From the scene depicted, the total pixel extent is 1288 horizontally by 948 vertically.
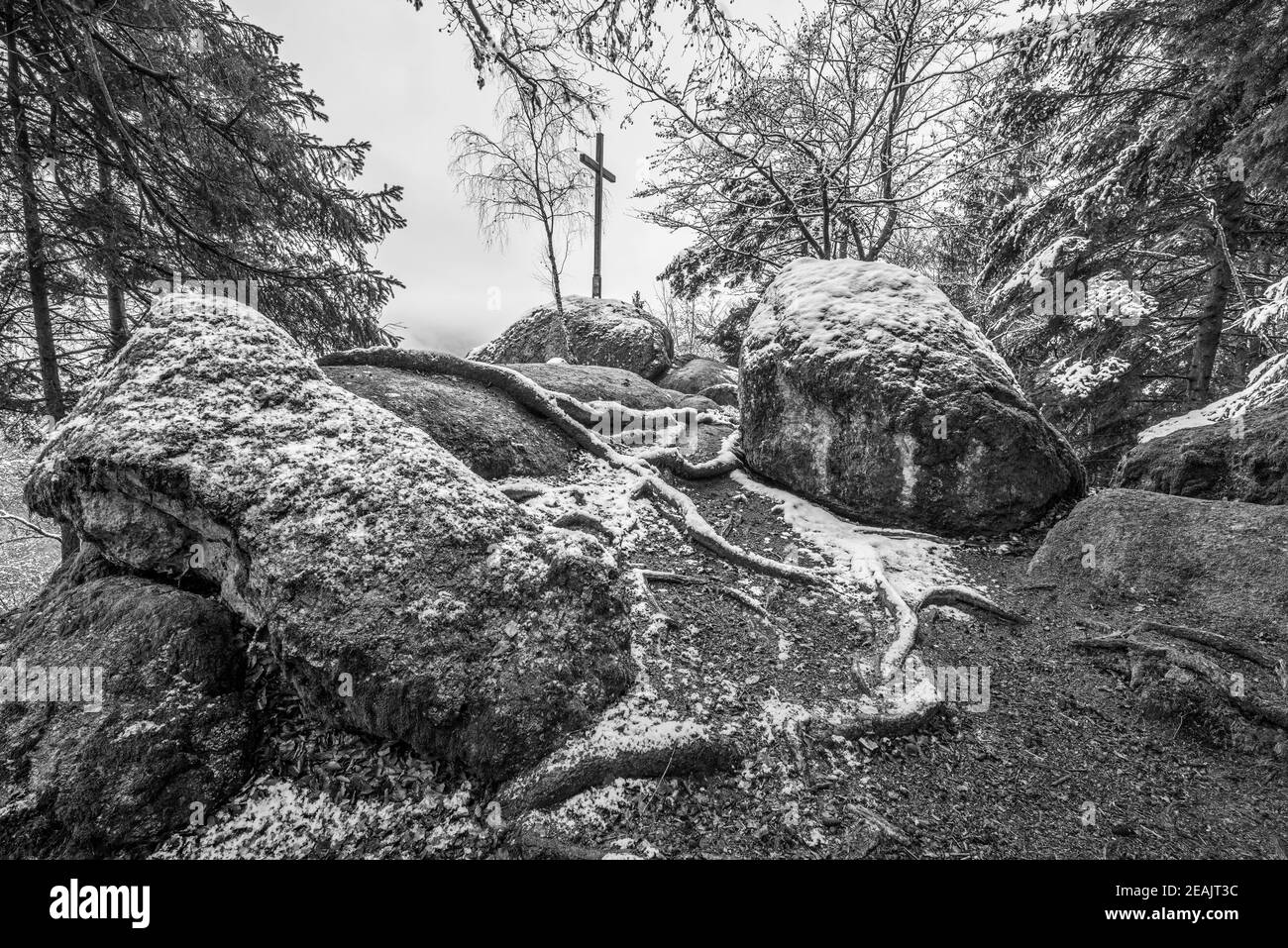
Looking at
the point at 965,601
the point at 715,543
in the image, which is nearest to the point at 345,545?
the point at 715,543

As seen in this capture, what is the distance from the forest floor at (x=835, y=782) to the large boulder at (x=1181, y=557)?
0.69ft

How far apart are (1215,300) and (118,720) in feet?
34.8

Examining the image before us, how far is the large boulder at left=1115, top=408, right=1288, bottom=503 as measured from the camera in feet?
13.1

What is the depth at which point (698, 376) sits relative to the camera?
11.1 m

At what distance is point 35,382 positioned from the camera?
5.50 meters

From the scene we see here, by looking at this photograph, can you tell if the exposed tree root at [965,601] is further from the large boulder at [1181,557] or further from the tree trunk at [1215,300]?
the tree trunk at [1215,300]

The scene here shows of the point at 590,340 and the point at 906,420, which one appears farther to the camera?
the point at 590,340

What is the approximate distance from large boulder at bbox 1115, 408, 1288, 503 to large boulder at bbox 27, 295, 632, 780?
527 centimetres

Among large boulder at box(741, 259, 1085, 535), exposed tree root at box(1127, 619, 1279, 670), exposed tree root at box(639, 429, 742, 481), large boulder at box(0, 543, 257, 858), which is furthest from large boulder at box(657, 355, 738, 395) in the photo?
large boulder at box(0, 543, 257, 858)
